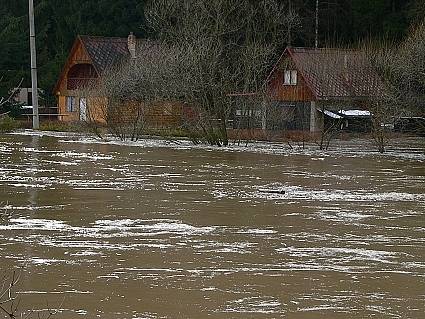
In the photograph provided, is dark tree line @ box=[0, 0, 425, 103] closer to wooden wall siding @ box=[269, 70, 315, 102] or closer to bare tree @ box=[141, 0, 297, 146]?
bare tree @ box=[141, 0, 297, 146]

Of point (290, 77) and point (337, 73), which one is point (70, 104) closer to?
point (290, 77)

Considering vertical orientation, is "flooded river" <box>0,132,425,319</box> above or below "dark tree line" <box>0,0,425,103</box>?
below

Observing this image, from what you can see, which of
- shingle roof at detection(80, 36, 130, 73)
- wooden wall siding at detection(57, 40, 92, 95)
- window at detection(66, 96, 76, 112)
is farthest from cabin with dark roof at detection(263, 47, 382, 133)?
window at detection(66, 96, 76, 112)

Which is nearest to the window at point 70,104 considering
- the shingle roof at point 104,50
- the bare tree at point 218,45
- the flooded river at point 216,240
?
the shingle roof at point 104,50

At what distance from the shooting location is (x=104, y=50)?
62344 millimetres

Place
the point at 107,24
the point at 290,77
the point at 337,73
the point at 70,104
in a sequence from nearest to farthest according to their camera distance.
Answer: the point at 337,73 < the point at 290,77 < the point at 70,104 < the point at 107,24

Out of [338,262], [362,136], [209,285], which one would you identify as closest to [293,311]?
[209,285]

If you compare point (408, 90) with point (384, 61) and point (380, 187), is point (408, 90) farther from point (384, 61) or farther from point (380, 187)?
point (380, 187)

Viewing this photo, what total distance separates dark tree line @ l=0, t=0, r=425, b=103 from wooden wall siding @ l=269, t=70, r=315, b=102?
254 inches

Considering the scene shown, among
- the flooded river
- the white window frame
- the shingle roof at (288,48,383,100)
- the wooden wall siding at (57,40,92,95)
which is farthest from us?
the white window frame

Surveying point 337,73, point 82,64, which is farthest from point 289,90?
point 82,64

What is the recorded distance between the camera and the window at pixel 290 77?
167 ft

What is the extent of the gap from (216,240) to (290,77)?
36327 millimetres

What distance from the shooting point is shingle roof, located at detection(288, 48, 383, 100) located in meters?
41.0
